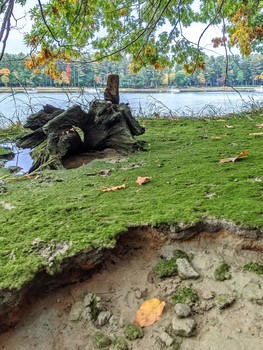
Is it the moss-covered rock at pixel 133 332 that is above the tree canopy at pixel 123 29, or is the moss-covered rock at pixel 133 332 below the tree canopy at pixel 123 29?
below

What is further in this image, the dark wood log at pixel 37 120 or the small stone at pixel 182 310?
the dark wood log at pixel 37 120

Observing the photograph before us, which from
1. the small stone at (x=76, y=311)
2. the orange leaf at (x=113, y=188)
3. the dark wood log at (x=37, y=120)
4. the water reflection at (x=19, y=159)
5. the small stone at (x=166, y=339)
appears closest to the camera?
the small stone at (x=166, y=339)

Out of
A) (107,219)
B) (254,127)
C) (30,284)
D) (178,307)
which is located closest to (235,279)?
(178,307)

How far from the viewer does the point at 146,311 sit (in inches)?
40.5

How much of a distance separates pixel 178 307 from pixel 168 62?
12.5 feet

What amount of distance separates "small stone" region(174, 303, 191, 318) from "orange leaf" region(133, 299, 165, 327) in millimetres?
46

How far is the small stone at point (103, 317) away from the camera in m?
1.00

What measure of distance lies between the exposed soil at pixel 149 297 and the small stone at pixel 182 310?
0.02 m

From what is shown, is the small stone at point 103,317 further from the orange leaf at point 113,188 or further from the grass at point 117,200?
the orange leaf at point 113,188

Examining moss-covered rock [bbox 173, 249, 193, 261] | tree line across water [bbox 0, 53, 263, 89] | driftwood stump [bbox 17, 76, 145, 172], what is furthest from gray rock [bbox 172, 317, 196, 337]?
tree line across water [bbox 0, 53, 263, 89]

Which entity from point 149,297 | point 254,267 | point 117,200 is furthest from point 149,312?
point 117,200

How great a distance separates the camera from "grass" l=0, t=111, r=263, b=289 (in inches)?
48.7

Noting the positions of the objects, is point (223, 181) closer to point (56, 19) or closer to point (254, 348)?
point (254, 348)

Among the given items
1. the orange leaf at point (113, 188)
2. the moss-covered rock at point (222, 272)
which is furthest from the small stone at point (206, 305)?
the orange leaf at point (113, 188)
